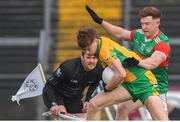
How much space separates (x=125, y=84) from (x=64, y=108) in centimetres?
98

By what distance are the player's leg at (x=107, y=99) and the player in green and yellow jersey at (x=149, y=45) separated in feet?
1.15

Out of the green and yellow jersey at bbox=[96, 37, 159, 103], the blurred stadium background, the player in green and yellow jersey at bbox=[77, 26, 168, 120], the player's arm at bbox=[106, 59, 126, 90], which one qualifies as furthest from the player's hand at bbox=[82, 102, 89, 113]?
the blurred stadium background

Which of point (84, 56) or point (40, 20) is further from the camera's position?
point (40, 20)

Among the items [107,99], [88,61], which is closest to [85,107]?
[88,61]

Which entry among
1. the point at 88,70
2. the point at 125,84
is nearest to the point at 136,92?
the point at 125,84

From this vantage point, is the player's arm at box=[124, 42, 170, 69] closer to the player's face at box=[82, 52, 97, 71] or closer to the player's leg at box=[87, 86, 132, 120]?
the player's leg at box=[87, 86, 132, 120]

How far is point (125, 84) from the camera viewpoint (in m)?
10.1

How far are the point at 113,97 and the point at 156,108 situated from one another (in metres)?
0.50

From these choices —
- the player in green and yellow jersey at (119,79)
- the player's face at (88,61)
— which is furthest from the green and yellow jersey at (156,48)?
the player's face at (88,61)

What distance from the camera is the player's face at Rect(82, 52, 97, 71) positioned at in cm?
1031

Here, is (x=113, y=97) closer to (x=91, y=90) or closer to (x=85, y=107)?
(x=85, y=107)

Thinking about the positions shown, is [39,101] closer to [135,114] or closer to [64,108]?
[135,114]

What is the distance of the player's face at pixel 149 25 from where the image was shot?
34.0 ft

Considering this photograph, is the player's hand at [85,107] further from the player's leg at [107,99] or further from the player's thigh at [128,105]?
the player's leg at [107,99]
